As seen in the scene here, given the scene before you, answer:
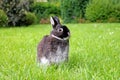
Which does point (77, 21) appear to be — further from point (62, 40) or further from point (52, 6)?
point (62, 40)

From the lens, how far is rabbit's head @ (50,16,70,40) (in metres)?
3.69

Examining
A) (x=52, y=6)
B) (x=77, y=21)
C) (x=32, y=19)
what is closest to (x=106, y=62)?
(x=32, y=19)

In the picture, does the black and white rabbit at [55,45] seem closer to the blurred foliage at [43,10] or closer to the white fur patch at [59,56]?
the white fur patch at [59,56]

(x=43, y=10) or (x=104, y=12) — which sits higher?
(x=104, y=12)

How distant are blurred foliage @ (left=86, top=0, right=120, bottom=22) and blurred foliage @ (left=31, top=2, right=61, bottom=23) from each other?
187 inches

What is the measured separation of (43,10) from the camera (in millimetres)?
25797

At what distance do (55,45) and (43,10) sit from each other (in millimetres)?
22212

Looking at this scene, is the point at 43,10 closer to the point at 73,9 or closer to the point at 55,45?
the point at 73,9

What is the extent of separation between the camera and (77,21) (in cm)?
2284

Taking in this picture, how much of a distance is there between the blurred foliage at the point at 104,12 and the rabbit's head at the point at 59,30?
58.8 feet

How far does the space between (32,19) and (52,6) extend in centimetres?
792

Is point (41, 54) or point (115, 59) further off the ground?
point (41, 54)

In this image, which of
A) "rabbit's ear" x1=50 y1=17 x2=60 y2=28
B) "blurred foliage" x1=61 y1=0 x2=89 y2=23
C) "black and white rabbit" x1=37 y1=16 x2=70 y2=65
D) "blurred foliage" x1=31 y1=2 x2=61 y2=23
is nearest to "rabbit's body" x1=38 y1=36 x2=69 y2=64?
"black and white rabbit" x1=37 y1=16 x2=70 y2=65

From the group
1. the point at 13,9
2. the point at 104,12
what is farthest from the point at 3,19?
the point at 104,12
